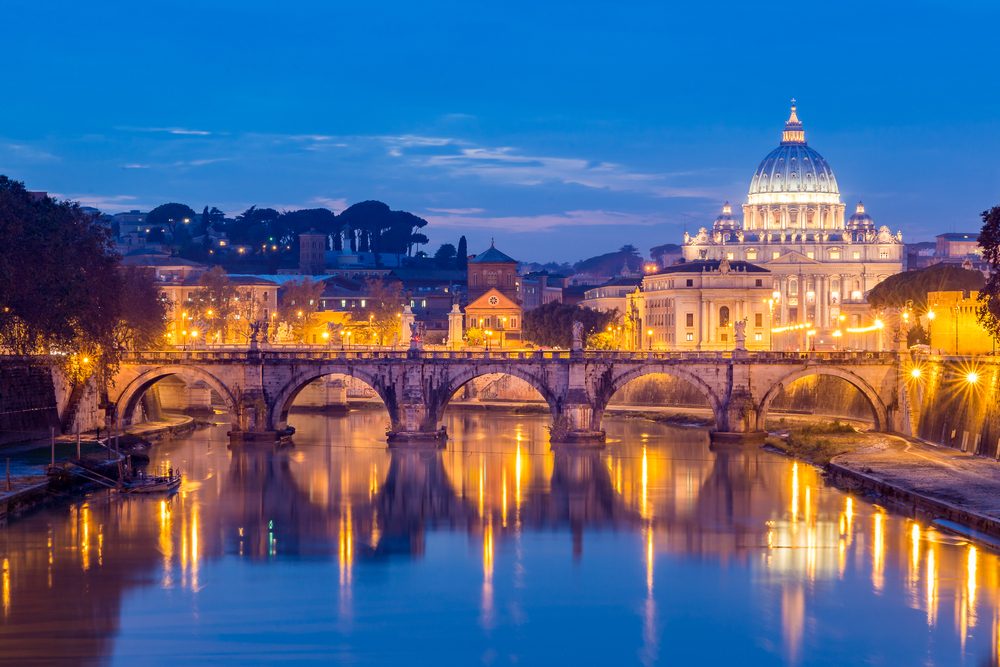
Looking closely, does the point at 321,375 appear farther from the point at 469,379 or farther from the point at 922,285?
the point at 922,285

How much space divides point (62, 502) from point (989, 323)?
3342 cm

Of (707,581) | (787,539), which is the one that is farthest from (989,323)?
(707,581)

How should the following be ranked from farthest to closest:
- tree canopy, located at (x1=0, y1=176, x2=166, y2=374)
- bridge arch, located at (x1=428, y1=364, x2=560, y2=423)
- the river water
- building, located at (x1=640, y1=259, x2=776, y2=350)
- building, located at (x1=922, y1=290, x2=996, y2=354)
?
building, located at (x1=640, y1=259, x2=776, y2=350)
bridge arch, located at (x1=428, y1=364, x2=560, y2=423)
building, located at (x1=922, y1=290, x2=996, y2=354)
tree canopy, located at (x1=0, y1=176, x2=166, y2=374)
the river water

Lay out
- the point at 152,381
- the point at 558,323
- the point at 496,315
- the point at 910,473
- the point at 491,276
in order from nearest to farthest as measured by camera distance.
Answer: the point at 910,473
the point at 152,381
the point at 558,323
the point at 496,315
the point at 491,276

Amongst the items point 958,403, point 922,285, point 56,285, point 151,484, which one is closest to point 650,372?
point 958,403

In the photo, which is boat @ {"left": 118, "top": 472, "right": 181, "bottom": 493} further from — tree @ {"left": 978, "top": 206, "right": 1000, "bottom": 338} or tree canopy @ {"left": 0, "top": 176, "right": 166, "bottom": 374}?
tree @ {"left": 978, "top": 206, "right": 1000, "bottom": 338}

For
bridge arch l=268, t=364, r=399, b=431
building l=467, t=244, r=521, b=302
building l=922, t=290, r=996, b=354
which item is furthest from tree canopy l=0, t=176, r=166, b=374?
building l=467, t=244, r=521, b=302

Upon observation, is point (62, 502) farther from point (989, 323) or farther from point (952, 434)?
point (952, 434)

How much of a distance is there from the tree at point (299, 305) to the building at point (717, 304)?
34.5 m

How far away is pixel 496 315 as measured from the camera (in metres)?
150

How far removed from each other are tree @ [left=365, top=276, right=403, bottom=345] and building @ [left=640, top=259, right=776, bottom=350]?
25.9 m

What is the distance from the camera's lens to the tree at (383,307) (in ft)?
469

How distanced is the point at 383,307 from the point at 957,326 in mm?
89388

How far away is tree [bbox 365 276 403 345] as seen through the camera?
142800mm
